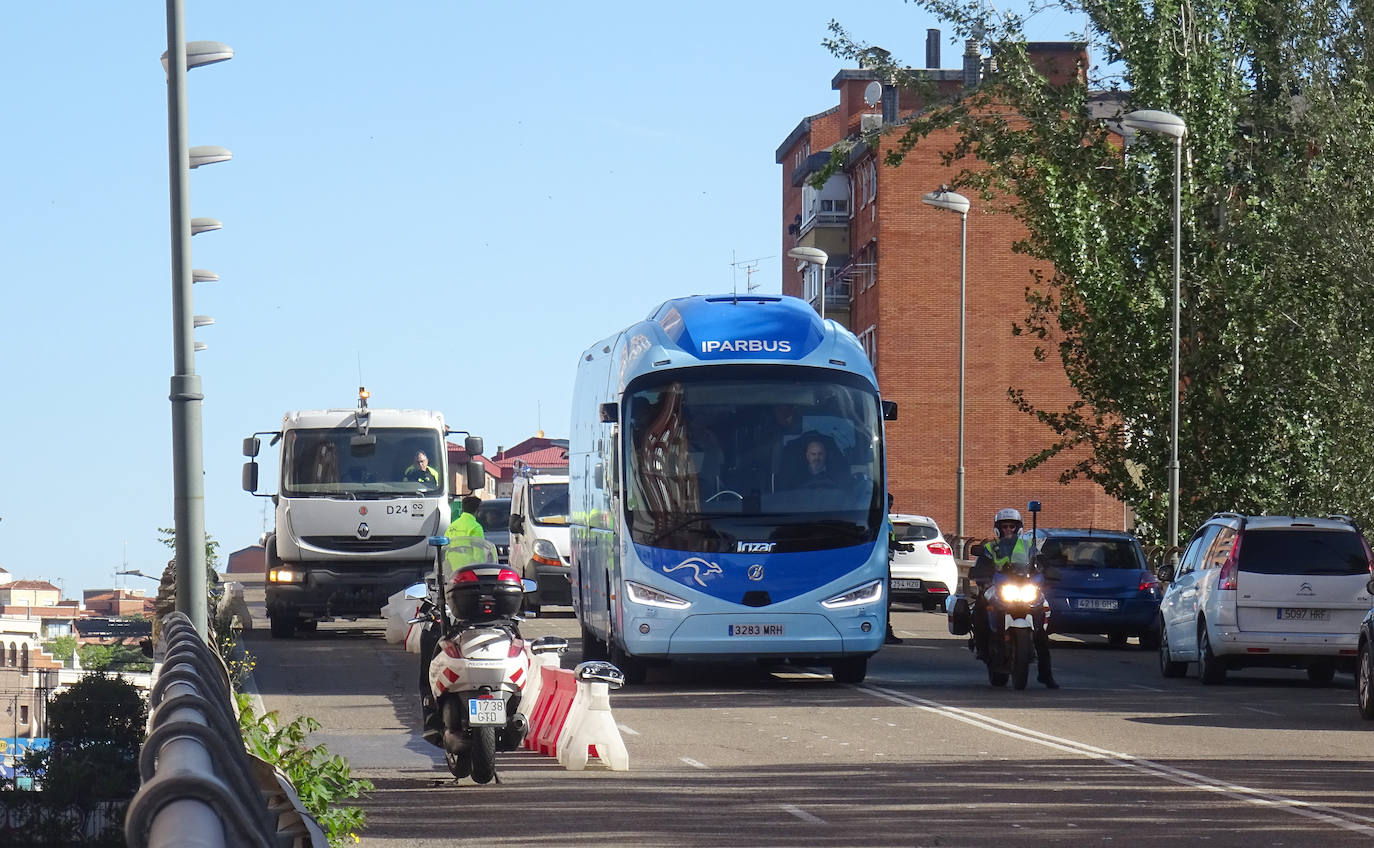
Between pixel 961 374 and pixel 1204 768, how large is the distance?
3497 cm

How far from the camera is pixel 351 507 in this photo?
28.7 metres

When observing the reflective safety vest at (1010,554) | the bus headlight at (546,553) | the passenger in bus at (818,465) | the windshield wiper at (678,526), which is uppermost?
the passenger in bus at (818,465)

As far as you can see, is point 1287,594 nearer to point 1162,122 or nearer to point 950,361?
point 1162,122

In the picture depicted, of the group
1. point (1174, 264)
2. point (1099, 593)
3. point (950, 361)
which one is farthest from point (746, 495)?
point (950, 361)

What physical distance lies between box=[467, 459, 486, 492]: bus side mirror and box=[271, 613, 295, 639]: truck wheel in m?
5.32

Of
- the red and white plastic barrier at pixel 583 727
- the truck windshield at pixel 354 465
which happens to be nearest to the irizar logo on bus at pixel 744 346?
the red and white plastic barrier at pixel 583 727

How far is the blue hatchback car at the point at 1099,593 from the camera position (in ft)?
97.3

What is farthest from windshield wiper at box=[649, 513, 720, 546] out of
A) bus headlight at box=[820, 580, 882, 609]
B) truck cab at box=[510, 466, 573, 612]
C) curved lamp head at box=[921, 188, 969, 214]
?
curved lamp head at box=[921, 188, 969, 214]

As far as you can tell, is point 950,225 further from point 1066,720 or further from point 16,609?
point 16,609

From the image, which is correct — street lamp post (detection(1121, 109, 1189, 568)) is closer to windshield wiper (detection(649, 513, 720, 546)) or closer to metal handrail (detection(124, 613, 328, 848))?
windshield wiper (detection(649, 513, 720, 546))

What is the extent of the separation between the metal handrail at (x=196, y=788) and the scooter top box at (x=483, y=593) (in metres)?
6.44

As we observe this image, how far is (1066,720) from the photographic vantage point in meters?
17.7

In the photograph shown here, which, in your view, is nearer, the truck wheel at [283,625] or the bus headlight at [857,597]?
the bus headlight at [857,597]

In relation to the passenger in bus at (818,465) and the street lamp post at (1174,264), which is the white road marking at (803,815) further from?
the street lamp post at (1174,264)
